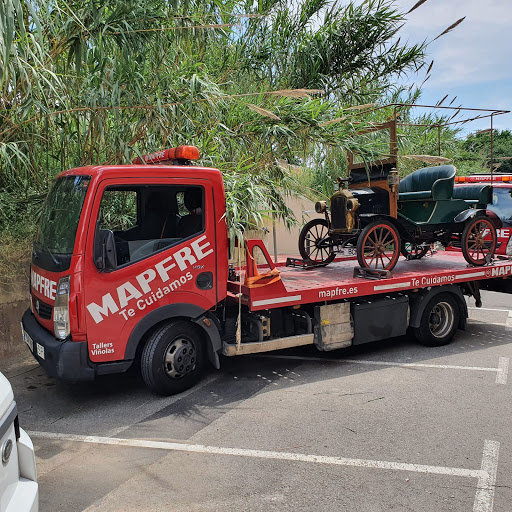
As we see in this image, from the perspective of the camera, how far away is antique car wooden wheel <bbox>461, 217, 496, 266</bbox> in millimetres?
6414

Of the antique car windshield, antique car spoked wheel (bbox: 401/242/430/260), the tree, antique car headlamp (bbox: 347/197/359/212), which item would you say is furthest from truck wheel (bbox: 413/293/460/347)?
the antique car windshield

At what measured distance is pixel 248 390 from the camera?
15.3ft

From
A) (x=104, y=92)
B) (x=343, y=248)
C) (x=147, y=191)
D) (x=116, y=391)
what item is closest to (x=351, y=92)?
(x=343, y=248)

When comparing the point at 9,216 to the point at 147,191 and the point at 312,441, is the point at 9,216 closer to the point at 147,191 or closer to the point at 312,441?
the point at 147,191

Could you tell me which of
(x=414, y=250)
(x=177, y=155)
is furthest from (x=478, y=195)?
(x=177, y=155)

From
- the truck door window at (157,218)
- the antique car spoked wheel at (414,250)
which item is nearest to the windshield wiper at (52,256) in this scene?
the truck door window at (157,218)

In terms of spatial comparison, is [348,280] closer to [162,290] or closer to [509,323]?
[162,290]

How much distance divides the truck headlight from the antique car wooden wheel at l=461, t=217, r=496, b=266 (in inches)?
188

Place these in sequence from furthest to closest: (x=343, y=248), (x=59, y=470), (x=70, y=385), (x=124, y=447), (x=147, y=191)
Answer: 1. (x=343, y=248)
2. (x=70, y=385)
3. (x=147, y=191)
4. (x=124, y=447)
5. (x=59, y=470)

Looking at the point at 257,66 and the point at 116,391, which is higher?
the point at 257,66

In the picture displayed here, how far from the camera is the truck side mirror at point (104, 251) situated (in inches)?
154

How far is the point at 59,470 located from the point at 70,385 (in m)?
1.61

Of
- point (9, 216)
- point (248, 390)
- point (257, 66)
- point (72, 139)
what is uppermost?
point (257, 66)

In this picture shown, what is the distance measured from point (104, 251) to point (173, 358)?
3.68 feet
